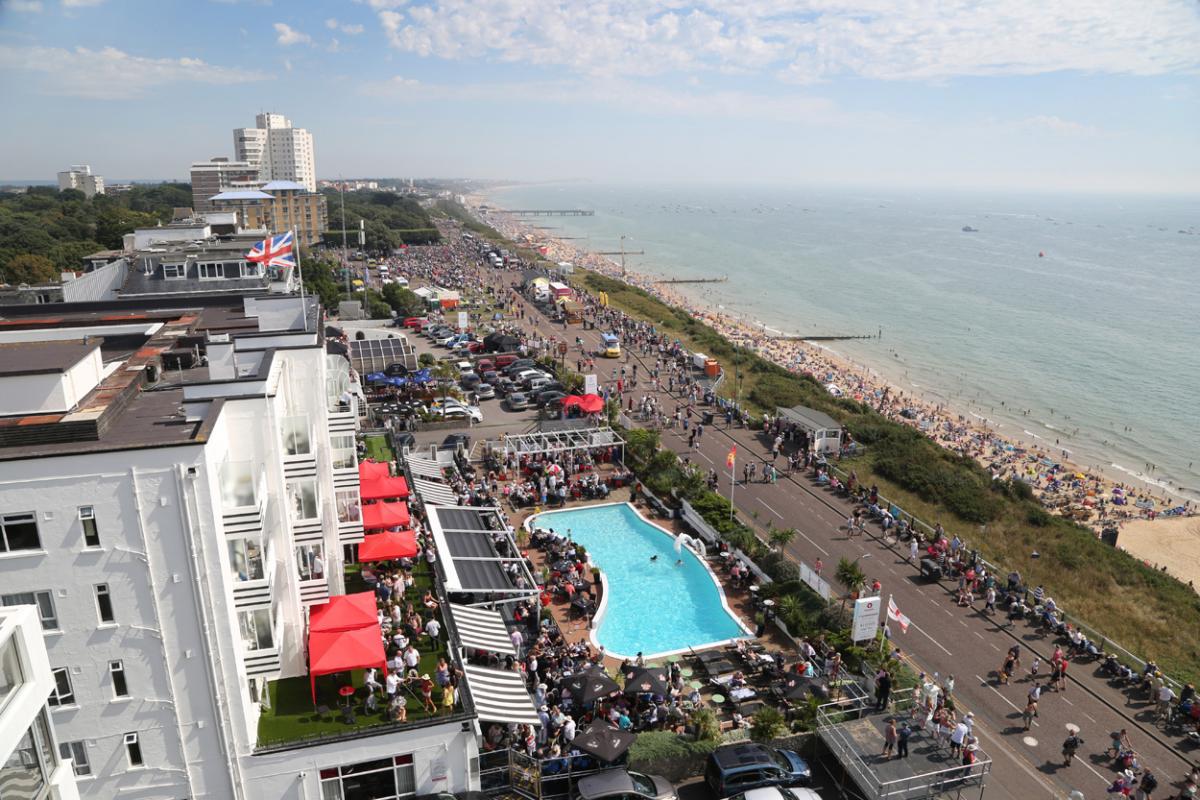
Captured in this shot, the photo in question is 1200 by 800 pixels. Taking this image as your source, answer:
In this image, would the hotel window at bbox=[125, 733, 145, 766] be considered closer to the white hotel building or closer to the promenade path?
the white hotel building

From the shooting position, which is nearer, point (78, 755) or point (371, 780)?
point (78, 755)

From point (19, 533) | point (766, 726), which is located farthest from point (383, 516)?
point (766, 726)

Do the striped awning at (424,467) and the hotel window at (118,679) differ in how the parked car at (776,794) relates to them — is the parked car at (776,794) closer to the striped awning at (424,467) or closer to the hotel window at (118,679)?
the hotel window at (118,679)

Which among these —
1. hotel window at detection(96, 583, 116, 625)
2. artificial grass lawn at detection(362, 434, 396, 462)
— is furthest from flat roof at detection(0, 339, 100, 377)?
artificial grass lawn at detection(362, 434, 396, 462)

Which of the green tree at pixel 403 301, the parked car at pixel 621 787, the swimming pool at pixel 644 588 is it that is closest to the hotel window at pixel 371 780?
the parked car at pixel 621 787

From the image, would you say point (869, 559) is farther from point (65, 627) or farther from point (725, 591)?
point (65, 627)

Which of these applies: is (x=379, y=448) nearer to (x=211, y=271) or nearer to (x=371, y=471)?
(x=371, y=471)
